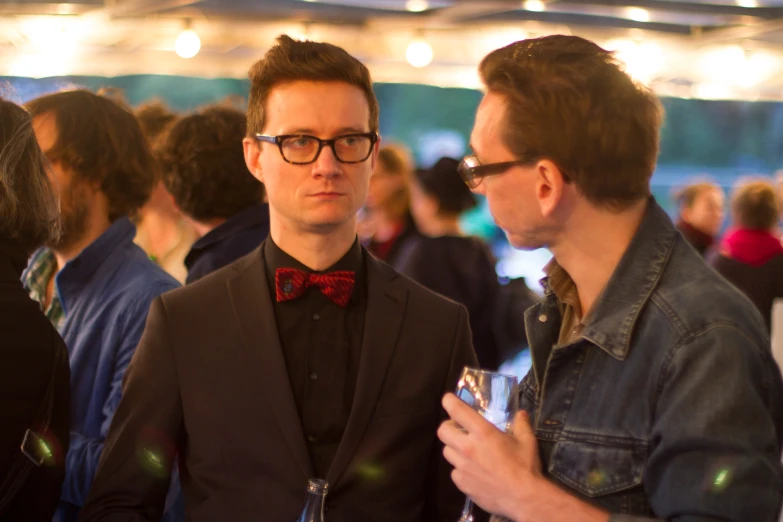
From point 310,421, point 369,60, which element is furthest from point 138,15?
point 310,421

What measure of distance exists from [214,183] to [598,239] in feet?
6.00

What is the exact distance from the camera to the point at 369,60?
9.14 meters

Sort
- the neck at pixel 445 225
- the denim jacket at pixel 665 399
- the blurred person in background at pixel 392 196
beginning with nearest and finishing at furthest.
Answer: the denim jacket at pixel 665 399, the neck at pixel 445 225, the blurred person in background at pixel 392 196

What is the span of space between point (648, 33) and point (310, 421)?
8.50 m

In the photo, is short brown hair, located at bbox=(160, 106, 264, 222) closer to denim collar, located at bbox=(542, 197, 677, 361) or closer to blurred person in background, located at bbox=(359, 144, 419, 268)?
denim collar, located at bbox=(542, 197, 677, 361)

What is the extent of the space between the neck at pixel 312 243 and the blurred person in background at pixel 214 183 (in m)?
0.89

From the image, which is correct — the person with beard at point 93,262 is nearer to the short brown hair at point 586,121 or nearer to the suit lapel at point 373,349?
the suit lapel at point 373,349

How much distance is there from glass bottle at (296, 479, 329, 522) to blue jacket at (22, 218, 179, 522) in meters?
0.87

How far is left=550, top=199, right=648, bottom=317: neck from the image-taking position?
159 cm

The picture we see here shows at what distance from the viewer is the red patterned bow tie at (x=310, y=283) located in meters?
2.02

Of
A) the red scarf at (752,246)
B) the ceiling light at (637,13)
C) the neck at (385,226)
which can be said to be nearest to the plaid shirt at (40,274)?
the neck at (385,226)

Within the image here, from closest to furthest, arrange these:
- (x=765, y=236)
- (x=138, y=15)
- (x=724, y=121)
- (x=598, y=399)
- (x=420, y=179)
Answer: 1. (x=598, y=399)
2. (x=420, y=179)
3. (x=765, y=236)
4. (x=138, y=15)
5. (x=724, y=121)

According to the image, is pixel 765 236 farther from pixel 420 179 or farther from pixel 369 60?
pixel 369 60

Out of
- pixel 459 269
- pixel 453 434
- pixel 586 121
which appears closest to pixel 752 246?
pixel 459 269
